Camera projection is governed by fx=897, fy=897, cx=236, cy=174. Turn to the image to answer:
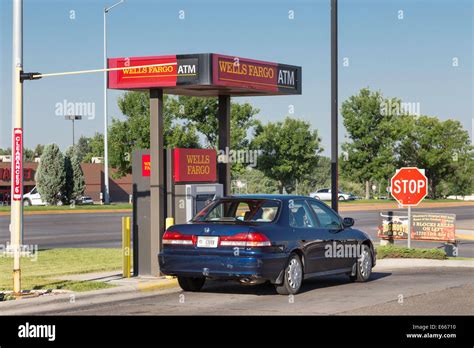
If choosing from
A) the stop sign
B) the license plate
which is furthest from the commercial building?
the license plate

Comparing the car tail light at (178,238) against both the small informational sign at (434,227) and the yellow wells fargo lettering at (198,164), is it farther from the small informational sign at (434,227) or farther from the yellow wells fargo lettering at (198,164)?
the small informational sign at (434,227)

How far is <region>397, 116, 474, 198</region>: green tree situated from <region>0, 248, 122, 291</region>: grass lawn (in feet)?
210

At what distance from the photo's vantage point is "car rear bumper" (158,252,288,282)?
13148mm

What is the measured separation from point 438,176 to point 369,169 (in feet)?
42.9

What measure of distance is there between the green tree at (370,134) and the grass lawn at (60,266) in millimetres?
57753

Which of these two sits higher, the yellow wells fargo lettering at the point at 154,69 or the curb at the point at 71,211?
the yellow wells fargo lettering at the point at 154,69

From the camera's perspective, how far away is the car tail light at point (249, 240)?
43.2 ft

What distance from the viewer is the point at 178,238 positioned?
1386 centimetres

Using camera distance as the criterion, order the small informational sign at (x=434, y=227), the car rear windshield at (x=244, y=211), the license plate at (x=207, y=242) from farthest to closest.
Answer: the small informational sign at (x=434, y=227)
the car rear windshield at (x=244, y=211)
the license plate at (x=207, y=242)

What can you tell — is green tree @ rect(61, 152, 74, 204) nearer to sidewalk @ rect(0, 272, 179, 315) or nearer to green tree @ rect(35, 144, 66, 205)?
green tree @ rect(35, 144, 66, 205)

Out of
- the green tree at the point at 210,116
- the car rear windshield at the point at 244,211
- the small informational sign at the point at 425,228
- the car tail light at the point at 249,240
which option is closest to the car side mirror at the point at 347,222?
the car rear windshield at the point at 244,211

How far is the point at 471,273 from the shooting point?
18031mm
